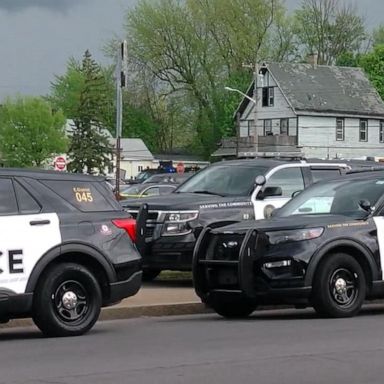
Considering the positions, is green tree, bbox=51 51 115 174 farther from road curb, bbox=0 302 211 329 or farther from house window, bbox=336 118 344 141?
road curb, bbox=0 302 211 329

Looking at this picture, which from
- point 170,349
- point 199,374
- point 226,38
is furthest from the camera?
point 226,38

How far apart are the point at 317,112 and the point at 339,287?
208 feet

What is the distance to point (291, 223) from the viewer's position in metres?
12.2

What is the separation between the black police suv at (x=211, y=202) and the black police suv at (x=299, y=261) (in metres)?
2.46

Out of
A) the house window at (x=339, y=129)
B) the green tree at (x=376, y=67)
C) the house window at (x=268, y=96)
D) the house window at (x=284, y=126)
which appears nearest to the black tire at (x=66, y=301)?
the house window at (x=284, y=126)

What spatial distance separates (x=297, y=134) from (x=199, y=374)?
67.3m

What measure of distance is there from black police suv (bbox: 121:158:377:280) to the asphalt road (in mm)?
2760

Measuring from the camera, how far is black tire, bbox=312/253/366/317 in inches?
475

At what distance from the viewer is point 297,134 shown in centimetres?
7519

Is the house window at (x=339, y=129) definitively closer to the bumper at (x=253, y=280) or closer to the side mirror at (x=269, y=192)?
the side mirror at (x=269, y=192)

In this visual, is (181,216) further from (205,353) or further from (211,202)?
(205,353)

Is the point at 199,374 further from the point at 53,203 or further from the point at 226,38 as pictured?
the point at 226,38

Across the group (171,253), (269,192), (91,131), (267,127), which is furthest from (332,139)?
(171,253)

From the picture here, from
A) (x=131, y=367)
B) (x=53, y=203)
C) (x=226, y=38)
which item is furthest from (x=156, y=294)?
(x=226, y=38)
